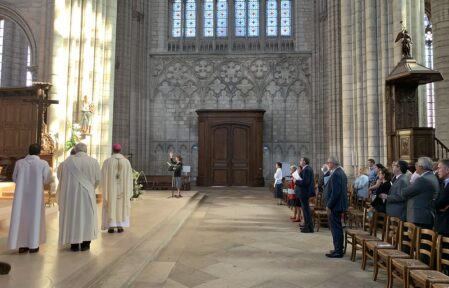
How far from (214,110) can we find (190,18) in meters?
6.37

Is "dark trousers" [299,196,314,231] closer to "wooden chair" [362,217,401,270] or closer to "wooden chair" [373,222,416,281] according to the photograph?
"wooden chair" [362,217,401,270]

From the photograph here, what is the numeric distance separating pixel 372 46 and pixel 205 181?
12044mm

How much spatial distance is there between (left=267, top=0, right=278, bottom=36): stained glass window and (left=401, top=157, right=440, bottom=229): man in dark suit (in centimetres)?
1964

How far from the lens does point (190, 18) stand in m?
23.7

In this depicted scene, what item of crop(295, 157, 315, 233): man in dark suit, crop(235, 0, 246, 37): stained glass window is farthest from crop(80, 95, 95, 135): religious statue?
crop(235, 0, 246, 37): stained glass window

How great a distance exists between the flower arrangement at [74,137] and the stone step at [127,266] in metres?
4.26

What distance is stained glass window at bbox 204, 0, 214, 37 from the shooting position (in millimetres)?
23531

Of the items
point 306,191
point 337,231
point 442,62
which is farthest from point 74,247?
point 442,62

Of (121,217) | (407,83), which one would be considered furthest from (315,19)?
(121,217)

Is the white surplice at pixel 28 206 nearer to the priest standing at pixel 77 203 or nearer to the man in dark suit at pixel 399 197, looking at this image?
the priest standing at pixel 77 203

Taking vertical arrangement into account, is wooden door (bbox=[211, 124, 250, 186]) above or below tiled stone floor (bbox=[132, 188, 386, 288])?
above

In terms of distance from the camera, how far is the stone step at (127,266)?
14.3ft

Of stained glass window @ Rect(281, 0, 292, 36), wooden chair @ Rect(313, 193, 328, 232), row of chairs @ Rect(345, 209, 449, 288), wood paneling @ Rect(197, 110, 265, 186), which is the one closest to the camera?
row of chairs @ Rect(345, 209, 449, 288)

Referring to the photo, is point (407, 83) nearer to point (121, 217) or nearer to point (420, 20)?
point (420, 20)
